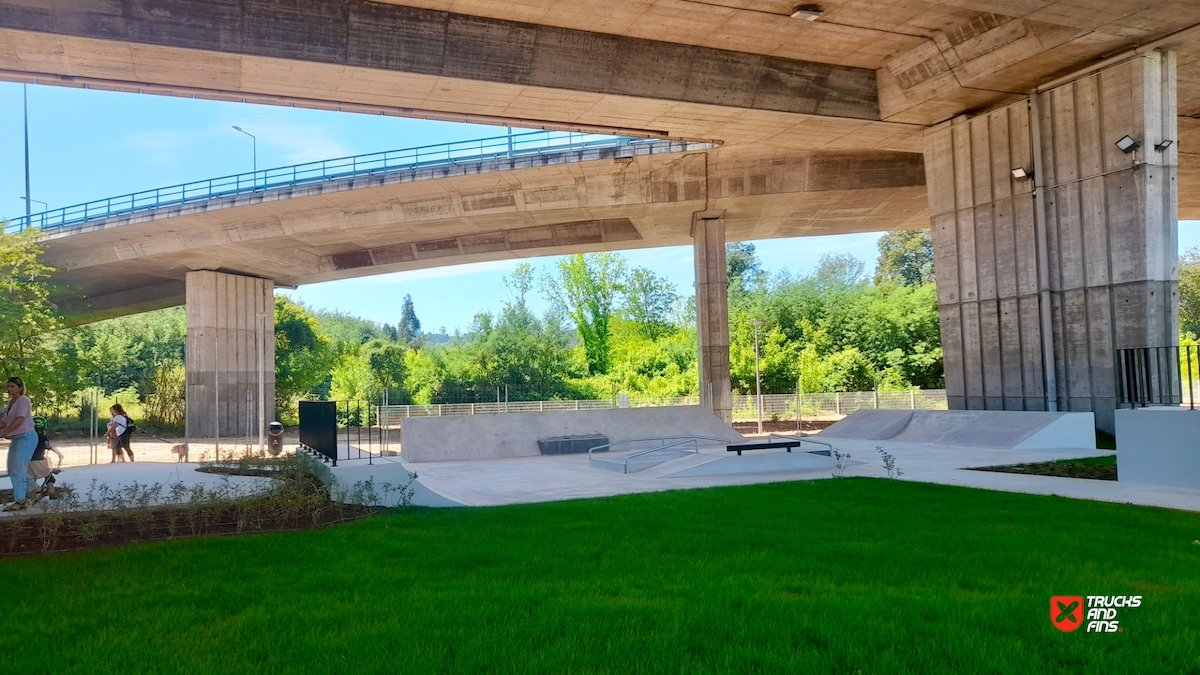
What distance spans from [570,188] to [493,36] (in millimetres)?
11282

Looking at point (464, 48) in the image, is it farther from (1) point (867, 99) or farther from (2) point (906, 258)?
(2) point (906, 258)

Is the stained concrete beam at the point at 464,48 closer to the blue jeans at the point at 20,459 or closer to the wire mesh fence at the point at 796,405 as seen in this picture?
the blue jeans at the point at 20,459

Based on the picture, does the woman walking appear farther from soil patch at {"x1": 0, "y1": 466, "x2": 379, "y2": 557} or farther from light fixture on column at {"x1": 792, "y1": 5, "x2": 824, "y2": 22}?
light fixture on column at {"x1": 792, "y1": 5, "x2": 824, "y2": 22}

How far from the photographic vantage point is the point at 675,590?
6297mm

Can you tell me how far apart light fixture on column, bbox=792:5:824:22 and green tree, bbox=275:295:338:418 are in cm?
4463

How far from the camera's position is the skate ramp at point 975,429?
20.8 m

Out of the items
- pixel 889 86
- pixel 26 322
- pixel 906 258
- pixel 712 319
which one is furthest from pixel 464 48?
pixel 906 258

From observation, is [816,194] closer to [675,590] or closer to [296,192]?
[296,192]

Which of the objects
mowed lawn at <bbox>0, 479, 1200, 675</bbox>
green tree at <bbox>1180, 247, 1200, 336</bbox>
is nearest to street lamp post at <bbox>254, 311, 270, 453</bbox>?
mowed lawn at <bbox>0, 479, 1200, 675</bbox>

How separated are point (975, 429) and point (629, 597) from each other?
20.0m

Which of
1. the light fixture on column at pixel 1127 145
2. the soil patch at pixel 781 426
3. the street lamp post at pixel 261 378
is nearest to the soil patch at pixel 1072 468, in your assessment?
the light fixture on column at pixel 1127 145

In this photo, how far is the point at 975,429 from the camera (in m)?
23.1

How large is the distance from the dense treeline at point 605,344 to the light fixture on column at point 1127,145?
106 feet

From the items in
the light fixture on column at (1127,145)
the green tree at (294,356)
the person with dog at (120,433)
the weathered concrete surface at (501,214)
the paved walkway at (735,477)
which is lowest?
the paved walkway at (735,477)
